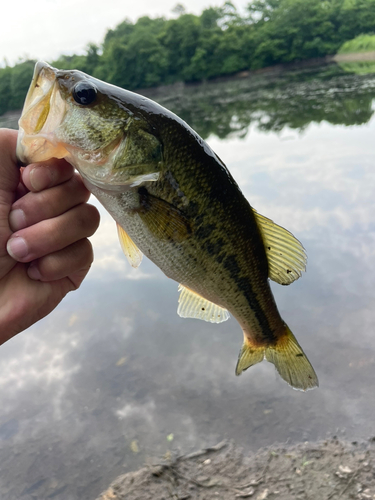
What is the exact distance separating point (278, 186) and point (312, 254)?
10.6 feet

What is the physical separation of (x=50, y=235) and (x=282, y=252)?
1.28m

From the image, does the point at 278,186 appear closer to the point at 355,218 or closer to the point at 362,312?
the point at 355,218

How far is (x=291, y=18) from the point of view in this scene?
2395 inches

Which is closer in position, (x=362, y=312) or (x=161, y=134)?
(x=161, y=134)

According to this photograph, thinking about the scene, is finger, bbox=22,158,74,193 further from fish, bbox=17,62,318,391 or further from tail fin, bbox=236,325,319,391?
tail fin, bbox=236,325,319,391

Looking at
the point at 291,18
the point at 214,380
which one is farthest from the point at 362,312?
the point at 291,18

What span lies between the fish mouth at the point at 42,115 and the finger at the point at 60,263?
21.5 inches

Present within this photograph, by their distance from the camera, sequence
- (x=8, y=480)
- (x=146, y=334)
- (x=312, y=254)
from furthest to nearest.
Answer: (x=312, y=254) < (x=146, y=334) < (x=8, y=480)

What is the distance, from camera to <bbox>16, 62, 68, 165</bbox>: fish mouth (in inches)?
63.5

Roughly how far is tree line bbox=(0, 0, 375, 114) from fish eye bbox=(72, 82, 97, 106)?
58.3 metres

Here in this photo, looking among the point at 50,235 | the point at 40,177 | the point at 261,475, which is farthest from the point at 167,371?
the point at 40,177

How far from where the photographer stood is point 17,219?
1.89 meters

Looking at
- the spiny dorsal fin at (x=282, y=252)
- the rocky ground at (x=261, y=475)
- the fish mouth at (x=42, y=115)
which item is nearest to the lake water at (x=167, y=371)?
the rocky ground at (x=261, y=475)

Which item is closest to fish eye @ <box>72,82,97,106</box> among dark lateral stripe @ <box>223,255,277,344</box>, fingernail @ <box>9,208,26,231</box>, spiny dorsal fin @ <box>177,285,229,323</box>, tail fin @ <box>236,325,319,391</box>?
fingernail @ <box>9,208,26,231</box>
